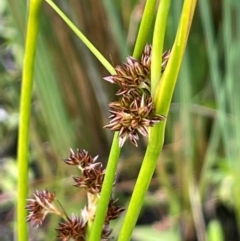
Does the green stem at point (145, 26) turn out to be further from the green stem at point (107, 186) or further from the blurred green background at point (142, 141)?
the blurred green background at point (142, 141)

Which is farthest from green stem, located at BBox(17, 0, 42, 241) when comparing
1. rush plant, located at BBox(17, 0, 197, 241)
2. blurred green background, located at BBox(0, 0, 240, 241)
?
blurred green background, located at BBox(0, 0, 240, 241)

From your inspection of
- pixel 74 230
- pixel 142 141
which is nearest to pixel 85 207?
pixel 74 230

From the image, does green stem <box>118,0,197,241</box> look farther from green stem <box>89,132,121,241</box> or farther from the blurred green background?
the blurred green background

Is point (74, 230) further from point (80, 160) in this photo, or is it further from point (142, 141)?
point (142, 141)

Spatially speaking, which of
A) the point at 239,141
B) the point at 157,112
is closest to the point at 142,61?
the point at 157,112

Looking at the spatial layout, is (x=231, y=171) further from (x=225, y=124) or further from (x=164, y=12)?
(x=164, y=12)

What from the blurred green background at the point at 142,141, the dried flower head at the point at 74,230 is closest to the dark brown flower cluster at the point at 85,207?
the dried flower head at the point at 74,230
